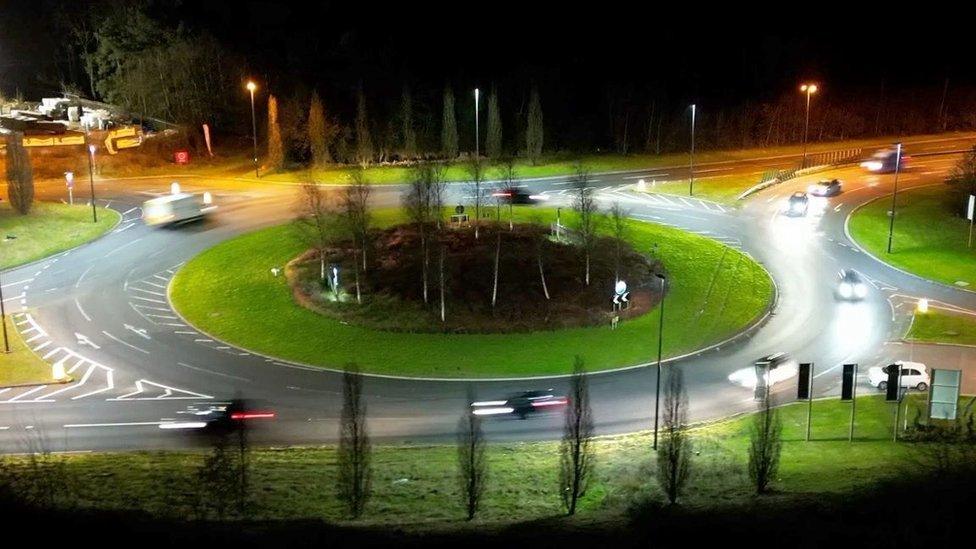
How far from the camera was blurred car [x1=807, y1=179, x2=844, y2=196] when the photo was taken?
260 ft

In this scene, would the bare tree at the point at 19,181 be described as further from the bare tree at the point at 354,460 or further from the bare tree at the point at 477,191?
the bare tree at the point at 354,460

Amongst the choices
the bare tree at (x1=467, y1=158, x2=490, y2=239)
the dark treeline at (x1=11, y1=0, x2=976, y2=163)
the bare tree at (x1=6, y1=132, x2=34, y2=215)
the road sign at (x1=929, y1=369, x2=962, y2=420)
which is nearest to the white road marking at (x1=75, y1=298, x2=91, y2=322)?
the bare tree at (x1=6, y1=132, x2=34, y2=215)

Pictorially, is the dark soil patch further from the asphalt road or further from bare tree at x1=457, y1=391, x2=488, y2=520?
bare tree at x1=457, y1=391, x2=488, y2=520

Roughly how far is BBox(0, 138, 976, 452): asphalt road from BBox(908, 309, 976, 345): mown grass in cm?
87

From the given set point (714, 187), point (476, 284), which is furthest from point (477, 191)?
point (714, 187)

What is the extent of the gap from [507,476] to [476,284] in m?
22.0

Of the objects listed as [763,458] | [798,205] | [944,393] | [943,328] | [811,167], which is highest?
[811,167]

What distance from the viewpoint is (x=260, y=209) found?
74000 mm

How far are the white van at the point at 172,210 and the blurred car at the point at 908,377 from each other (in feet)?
167

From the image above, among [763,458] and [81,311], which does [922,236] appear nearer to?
[763,458]

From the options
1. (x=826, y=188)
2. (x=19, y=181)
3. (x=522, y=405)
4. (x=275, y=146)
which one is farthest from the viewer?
(x=275, y=146)

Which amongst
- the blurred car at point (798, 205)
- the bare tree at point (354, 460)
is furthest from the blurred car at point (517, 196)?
the bare tree at point (354, 460)

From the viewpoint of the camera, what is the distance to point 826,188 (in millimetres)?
79375

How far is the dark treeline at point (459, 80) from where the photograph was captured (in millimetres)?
103750
